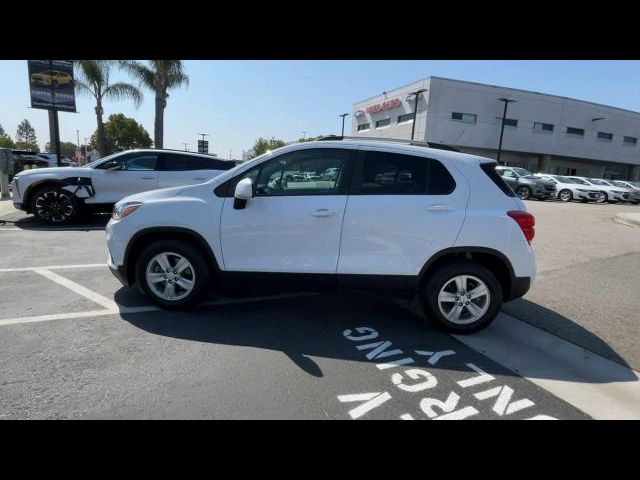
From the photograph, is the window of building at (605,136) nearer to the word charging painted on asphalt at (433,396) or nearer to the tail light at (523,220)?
the tail light at (523,220)

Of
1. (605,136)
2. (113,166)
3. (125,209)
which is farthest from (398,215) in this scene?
(605,136)

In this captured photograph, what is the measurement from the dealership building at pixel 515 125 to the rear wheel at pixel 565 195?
15112 mm

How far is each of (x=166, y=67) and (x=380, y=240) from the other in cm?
2210

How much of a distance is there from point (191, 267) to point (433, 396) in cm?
264

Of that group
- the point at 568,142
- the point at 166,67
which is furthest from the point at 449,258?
the point at 568,142

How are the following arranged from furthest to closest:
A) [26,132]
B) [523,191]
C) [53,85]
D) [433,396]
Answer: [26,132], [523,191], [53,85], [433,396]

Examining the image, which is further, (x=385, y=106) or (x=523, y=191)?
(x=385, y=106)

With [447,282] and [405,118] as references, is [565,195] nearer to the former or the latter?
[405,118]

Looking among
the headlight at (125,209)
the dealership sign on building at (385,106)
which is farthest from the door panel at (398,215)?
the dealership sign on building at (385,106)

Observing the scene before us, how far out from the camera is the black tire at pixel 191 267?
3.88 metres

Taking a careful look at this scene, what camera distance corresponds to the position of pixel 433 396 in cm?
275

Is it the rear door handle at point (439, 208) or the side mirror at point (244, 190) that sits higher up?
the side mirror at point (244, 190)

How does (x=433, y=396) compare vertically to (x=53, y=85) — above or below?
below
